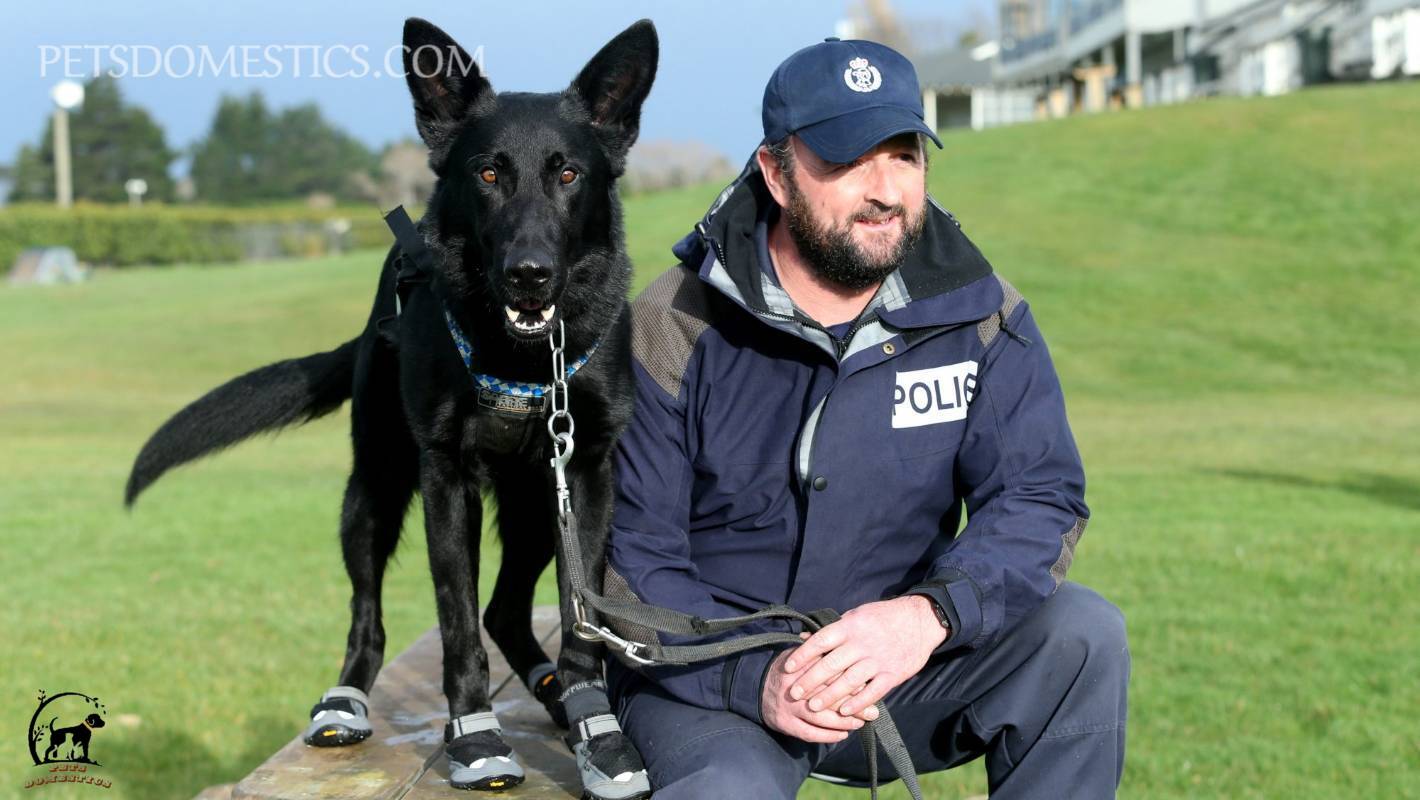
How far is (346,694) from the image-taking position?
110 inches

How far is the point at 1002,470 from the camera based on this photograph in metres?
2.51

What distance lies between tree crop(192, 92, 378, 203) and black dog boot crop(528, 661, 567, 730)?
221 feet

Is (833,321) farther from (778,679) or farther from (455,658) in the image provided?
(455,658)

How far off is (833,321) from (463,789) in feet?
3.56

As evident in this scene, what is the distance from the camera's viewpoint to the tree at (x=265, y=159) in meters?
68.4

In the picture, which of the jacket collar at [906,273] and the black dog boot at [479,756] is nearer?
the black dog boot at [479,756]

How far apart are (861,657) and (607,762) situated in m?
0.46

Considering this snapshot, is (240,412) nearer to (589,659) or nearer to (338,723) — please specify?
(338,723)

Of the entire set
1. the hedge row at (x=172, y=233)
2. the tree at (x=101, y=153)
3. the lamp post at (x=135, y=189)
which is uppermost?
the tree at (x=101, y=153)

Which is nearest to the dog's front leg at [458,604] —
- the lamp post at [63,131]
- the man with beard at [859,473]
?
the man with beard at [859,473]

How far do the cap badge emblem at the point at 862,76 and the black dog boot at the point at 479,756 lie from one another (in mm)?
1328

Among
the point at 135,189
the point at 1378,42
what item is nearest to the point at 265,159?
the point at 135,189

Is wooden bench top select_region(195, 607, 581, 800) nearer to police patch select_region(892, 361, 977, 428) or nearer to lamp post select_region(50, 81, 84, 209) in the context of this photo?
police patch select_region(892, 361, 977, 428)

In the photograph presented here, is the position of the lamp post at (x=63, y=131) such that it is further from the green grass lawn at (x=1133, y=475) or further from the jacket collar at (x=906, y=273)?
the jacket collar at (x=906, y=273)
